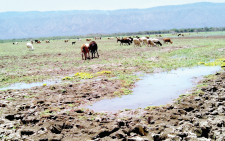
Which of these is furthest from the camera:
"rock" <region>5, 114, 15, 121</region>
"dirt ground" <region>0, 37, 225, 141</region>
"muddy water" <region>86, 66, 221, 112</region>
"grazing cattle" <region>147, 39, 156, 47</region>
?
"grazing cattle" <region>147, 39, 156, 47</region>

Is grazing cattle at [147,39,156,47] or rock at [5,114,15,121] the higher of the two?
grazing cattle at [147,39,156,47]

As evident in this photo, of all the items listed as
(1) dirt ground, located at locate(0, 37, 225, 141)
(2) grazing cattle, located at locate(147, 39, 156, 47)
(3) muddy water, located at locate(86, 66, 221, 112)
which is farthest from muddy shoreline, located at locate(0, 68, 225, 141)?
(2) grazing cattle, located at locate(147, 39, 156, 47)

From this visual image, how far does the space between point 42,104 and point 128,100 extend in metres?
2.95

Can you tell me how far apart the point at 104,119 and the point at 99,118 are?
14cm

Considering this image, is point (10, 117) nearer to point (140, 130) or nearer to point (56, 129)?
point (56, 129)

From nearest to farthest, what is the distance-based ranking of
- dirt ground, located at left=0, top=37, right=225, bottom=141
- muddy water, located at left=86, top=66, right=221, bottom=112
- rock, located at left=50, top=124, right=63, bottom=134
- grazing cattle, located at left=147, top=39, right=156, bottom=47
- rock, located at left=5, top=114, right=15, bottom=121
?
dirt ground, located at left=0, top=37, right=225, bottom=141, rock, located at left=50, top=124, right=63, bottom=134, rock, located at left=5, top=114, right=15, bottom=121, muddy water, located at left=86, top=66, right=221, bottom=112, grazing cattle, located at left=147, top=39, right=156, bottom=47

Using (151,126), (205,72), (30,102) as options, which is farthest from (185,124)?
(205,72)

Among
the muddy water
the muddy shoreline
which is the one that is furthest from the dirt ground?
the muddy water

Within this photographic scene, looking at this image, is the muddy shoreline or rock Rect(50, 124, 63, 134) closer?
the muddy shoreline

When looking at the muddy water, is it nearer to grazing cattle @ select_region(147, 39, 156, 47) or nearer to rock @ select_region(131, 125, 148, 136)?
rock @ select_region(131, 125, 148, 136)

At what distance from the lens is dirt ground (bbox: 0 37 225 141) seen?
15.1ft

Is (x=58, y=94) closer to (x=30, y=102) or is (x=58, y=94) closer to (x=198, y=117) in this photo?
(x=30, y=102)

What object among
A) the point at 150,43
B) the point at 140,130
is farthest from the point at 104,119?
the point at 150,43

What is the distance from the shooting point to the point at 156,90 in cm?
842
